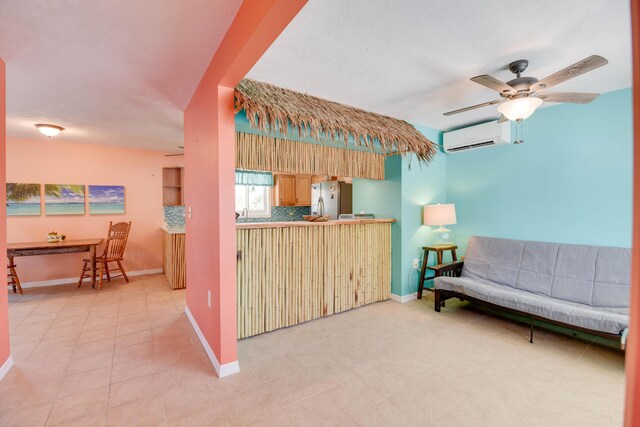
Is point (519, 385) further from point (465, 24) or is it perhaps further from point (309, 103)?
point (309, 103)

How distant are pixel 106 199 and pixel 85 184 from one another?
367 mm

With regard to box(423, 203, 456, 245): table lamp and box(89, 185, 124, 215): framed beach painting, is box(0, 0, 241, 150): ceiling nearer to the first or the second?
box(89, 185, 124, 215): framed beach painting

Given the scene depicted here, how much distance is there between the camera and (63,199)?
451cm

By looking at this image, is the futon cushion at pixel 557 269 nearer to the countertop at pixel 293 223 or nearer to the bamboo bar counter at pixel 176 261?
the countertop at pixel 293 223

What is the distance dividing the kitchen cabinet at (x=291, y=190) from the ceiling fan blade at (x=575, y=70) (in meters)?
4.06

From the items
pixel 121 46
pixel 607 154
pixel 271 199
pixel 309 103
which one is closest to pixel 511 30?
pixel 309 103

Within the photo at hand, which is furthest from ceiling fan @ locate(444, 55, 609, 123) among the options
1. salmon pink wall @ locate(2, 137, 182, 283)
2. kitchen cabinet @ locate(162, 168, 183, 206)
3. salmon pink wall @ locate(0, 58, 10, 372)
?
salmon pink wall @ locate(2, 137, 182, 283)

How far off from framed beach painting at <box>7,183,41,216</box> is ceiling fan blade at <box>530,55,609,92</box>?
21.1ft

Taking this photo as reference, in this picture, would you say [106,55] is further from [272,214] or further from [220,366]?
[272,214]

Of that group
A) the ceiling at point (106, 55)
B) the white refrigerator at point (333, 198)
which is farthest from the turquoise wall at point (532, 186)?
the ceiling at point (106, 55)

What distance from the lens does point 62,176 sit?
14.8ft

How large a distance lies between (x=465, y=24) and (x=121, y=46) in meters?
2.30

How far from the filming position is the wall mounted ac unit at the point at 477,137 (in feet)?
11.0

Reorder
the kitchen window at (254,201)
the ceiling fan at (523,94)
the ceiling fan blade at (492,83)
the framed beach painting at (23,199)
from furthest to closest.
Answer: the kitchen window at (254,201) < the framed beach painting at (23,199) < the ceiling fan at (523,94) < the ceiling fan blade at (492,83)
